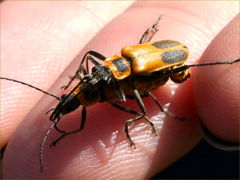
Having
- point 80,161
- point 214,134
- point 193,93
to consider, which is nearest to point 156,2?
point 193,93

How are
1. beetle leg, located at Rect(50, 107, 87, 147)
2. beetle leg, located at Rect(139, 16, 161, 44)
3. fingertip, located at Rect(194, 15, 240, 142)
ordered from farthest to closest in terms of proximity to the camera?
beetle leg, located at Rect(139, 16, 161, 44) → beetle leg, located at Rect(50, 107, 87, 147) → fingertip, located at Rect(194, 15, 240, 142)

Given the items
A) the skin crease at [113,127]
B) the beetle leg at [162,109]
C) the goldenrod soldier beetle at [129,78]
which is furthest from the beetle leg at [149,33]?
the beetle leg at [162,109]

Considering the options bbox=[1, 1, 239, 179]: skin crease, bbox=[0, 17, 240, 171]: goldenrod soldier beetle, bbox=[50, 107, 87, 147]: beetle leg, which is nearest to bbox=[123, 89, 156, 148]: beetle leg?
bbox=[0, 17, 240, 171]: goldenrod soldier beetle

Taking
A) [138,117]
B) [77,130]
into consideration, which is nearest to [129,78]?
[138,117]

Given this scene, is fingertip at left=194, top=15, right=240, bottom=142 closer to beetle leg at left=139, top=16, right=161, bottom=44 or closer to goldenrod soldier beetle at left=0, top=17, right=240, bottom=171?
goldenrod soldier beetle at left=0, top=17, right=240, bottom=171

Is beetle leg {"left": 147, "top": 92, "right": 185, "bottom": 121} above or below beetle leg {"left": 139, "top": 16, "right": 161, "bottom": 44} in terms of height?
below

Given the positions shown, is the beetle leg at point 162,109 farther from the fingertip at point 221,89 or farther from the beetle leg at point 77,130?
the beetle leg at point 77,130
